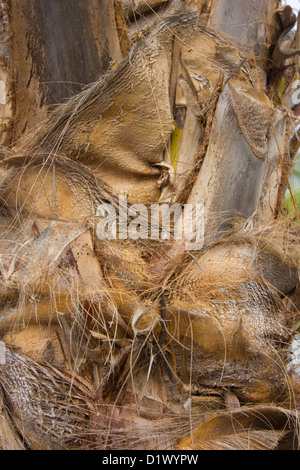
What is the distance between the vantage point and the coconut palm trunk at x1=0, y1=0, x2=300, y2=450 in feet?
4.06

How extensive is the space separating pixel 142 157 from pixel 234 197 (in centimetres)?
37

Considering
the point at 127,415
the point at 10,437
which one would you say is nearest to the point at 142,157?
the point at 127,415

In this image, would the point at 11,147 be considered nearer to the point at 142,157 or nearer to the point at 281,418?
the point at 142,157

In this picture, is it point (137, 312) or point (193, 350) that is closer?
point (137, 312)

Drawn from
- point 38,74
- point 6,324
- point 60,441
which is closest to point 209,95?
point 38,74

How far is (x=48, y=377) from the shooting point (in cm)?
124

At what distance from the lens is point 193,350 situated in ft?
4.49

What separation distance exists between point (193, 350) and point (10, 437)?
59 cm

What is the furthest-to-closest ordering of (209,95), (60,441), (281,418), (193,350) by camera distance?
1. (209,95)
2. (193,350)
3. (281,418)
4. (60,441)

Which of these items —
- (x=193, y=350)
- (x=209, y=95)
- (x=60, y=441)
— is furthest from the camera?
(x=209, y=95)

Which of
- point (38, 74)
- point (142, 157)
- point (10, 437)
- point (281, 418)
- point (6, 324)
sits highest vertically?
point (38, 74)

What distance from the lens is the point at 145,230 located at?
4.83 ft

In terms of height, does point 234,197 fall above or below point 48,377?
above

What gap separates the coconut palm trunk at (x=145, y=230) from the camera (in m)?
1.24
